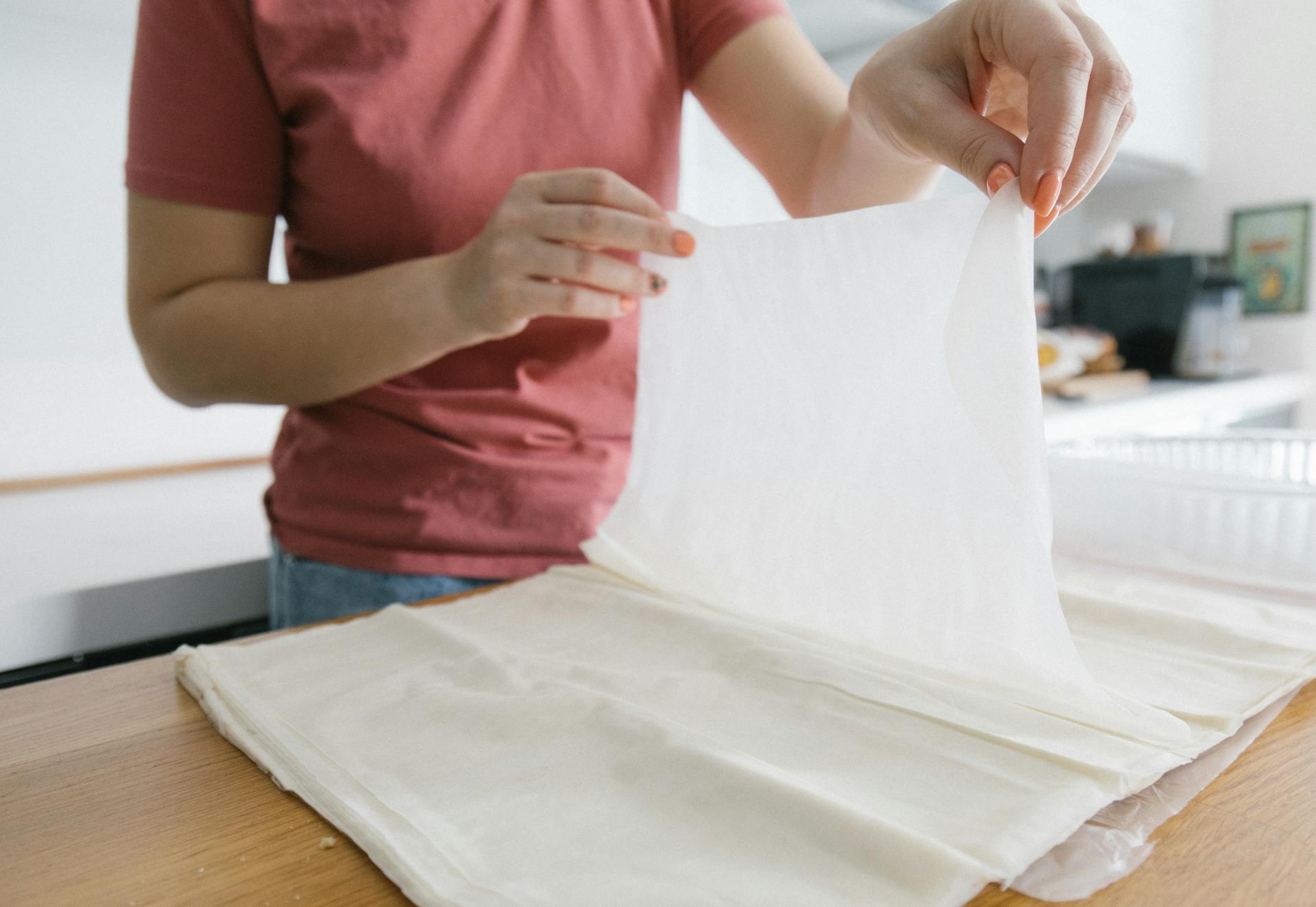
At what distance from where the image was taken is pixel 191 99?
2.03 ft

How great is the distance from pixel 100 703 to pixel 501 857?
0.25m

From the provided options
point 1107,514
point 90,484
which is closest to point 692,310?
point 1107,514

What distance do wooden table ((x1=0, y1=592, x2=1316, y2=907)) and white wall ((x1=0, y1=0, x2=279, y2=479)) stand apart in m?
1.02

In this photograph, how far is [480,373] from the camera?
2.23 ft

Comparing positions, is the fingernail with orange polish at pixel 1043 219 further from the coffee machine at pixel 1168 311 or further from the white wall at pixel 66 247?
the coffee machine at pixel 1168 311

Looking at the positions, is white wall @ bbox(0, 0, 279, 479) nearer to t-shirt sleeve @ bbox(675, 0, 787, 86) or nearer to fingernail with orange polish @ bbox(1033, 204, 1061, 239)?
t-shirt sleeve @ bbox(675, 0, 787, 86)

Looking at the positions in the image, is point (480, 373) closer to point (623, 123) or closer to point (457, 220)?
point (457, 220)

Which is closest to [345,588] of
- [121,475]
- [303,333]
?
[303,333]

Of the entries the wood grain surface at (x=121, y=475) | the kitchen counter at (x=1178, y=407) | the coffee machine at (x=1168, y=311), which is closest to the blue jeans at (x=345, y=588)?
the wood grain surface at (x=121, y=475)

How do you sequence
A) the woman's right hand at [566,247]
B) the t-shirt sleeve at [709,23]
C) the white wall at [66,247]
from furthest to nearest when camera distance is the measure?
the white wall at [66,247], the t-shirt sleeve at [709,23], the woman's right hand at [566,247]

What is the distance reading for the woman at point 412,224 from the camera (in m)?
0.60

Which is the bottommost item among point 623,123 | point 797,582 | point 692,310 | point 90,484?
point 90,484

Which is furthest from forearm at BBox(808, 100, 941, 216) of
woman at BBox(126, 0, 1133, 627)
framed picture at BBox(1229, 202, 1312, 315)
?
framed picture at BBox(1229, 202, 1312, 315)

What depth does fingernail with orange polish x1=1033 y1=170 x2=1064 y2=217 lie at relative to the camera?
0.36m
